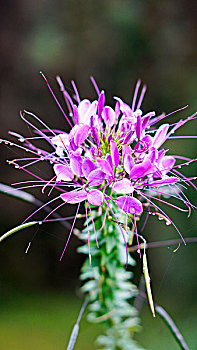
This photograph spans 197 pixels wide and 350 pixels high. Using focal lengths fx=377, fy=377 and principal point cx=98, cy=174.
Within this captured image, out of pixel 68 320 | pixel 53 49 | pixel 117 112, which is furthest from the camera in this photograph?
pixel 53 49

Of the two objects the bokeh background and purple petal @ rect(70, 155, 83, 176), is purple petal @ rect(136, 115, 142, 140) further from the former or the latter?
the bokeh background

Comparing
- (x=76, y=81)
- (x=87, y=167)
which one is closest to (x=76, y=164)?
(x=87, y=167)

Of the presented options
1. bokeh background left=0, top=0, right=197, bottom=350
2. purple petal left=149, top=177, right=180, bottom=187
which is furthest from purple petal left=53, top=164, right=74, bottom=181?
bokeh background left=0, top=0, right=197, bottom=350

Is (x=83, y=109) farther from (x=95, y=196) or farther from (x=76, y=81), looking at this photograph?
(x=76, y=81)

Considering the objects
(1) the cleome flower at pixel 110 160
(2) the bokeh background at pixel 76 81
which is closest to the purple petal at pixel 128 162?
(1) the cleome flower at pixel 110 160

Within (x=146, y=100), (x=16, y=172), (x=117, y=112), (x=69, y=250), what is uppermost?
(x=146, y=100)

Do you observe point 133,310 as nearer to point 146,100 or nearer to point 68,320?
point 68,320

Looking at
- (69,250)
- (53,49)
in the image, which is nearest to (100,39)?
(53,49)
